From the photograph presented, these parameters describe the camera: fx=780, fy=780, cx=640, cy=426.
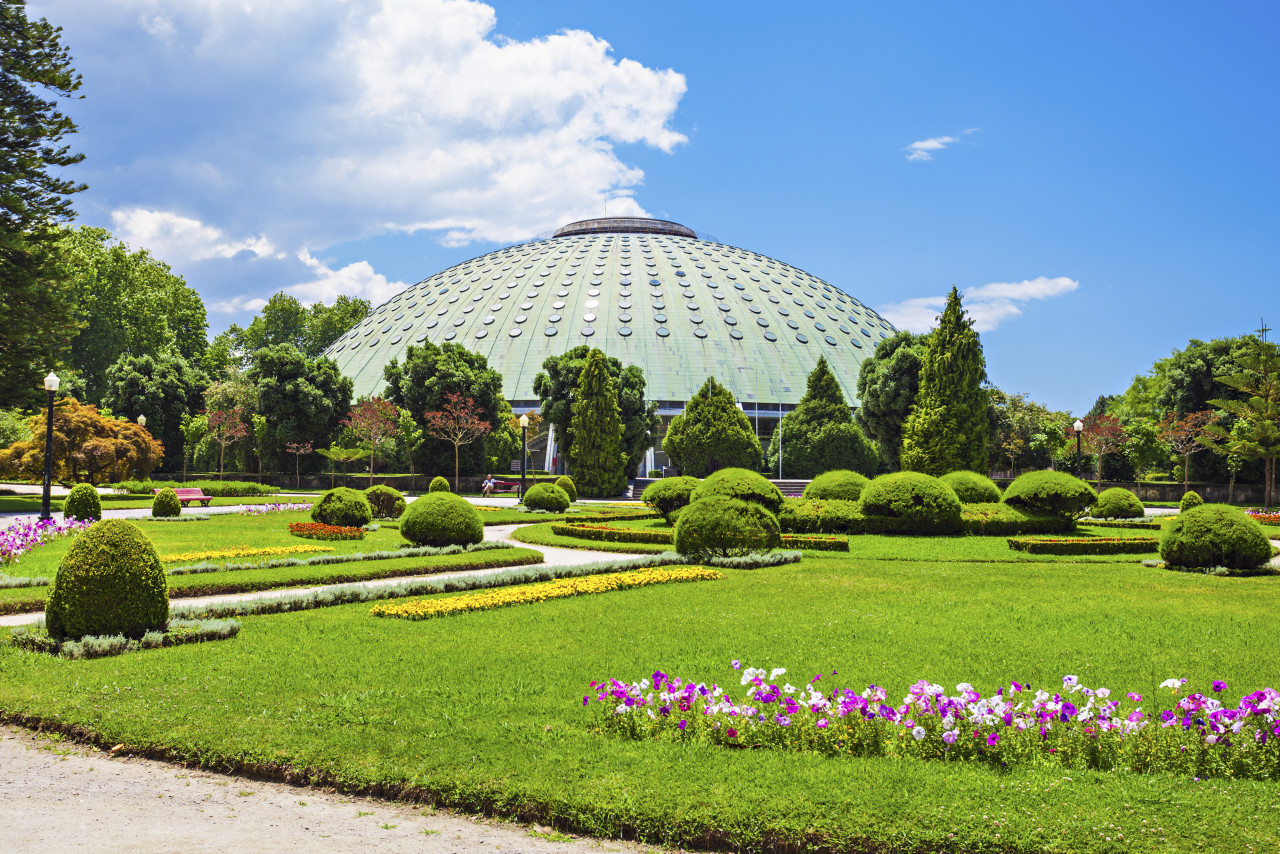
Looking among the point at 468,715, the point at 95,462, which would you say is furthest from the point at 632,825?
the point at 95,462

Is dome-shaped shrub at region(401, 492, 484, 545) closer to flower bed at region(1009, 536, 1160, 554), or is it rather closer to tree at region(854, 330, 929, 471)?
flower bed at region(1009, 536, 1160, 554)

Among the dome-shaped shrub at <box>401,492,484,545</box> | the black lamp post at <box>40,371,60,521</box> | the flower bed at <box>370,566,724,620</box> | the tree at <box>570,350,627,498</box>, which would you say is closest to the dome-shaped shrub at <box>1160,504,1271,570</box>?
the flower bed at <box>370,566,724,620</box>

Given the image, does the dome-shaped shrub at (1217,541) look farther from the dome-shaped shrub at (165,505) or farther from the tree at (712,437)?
the tree at (712,437)

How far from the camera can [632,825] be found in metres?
4.28

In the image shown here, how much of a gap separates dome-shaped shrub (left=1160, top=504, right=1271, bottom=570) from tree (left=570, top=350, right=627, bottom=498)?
31796mm

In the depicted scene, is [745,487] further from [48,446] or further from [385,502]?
[48,446]

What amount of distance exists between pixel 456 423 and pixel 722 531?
101ft

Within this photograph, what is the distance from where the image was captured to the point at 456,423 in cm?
4397

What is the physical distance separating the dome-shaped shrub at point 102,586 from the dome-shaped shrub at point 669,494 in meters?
16.2

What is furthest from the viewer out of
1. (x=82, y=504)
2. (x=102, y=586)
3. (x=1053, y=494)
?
(x=1053, y=494)

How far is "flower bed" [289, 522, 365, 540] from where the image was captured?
19031 millimetres

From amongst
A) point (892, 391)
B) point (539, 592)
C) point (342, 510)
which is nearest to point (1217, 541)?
point (539, 592)

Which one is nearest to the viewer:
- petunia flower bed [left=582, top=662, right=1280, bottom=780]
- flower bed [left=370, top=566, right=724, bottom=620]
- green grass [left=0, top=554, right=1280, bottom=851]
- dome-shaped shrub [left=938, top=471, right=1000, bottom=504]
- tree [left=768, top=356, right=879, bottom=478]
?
green grass [left=0, top=554, right=1280, bottom=851]

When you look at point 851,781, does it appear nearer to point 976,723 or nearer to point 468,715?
point 976,723
